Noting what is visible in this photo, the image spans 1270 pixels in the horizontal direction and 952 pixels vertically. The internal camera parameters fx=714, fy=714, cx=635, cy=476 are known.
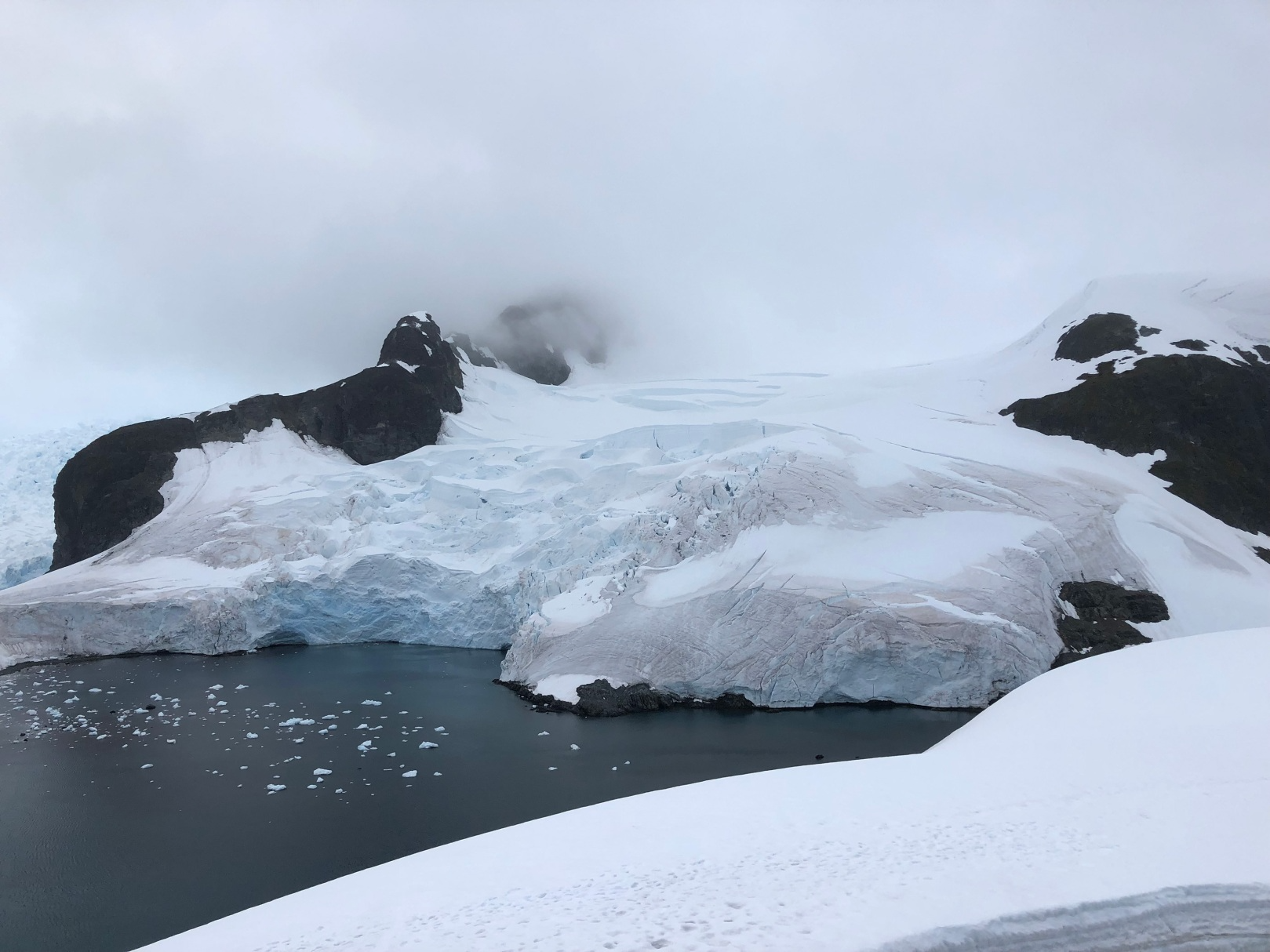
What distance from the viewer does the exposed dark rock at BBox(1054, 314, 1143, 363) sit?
34625 mm

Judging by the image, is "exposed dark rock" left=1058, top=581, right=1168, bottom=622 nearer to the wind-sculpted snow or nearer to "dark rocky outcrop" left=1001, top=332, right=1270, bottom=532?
"dark rocky outcrop" left=1001, top=332, right=1270, bottom=532

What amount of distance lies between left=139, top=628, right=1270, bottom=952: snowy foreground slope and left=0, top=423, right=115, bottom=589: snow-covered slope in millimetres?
43705

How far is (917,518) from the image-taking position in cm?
2252

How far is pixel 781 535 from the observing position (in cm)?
2208

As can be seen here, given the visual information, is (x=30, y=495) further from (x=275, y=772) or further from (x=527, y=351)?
(x=275, y=772)

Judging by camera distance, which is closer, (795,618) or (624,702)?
(624,702)

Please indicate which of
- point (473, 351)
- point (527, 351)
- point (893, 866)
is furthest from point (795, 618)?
point (527, 351)

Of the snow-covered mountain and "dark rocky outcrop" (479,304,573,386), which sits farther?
"dark rocky outcrop" (479,304,573,386)

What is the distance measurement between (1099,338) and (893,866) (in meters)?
37.2

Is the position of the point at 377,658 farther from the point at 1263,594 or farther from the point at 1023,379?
the point at 1023,379

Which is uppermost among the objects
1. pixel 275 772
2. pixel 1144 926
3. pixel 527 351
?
pixel 527 351

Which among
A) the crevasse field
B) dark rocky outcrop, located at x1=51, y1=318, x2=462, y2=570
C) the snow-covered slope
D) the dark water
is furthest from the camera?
the snow-covered slope

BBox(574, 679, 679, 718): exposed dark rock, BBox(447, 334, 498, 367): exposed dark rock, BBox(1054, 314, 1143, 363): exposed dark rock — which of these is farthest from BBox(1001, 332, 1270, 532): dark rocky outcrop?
BBox(447, 334, 498, 367): exposed dark rock

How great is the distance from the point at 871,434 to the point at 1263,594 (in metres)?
13.7
